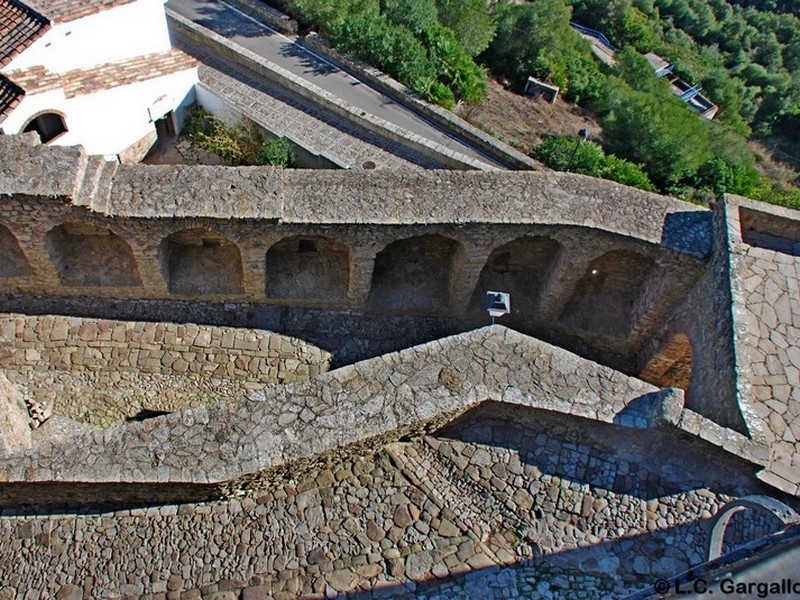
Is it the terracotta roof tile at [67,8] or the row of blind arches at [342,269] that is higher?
the terracotta roof tile at [67,8]

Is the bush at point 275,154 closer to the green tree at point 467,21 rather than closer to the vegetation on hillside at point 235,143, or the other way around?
the vegetation on hillside at point 235,143

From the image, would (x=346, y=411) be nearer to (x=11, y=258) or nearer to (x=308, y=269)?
(x=308, y=269)

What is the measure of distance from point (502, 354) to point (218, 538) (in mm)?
3940

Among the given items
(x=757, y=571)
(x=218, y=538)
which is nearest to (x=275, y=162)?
(x=218, y=538)

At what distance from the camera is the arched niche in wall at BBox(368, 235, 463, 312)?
1190cm

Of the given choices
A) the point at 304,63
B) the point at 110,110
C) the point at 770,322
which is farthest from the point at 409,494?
the point at 304,63

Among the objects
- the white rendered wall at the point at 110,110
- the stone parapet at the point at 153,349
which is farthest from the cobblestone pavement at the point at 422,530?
the white rendered wall at the point at 110,110

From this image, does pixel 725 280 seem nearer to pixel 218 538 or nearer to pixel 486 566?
pixel 486 566

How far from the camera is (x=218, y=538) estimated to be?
7703 mm

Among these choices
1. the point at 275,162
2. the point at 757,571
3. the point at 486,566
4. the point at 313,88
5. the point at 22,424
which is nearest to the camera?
the point at 757,571

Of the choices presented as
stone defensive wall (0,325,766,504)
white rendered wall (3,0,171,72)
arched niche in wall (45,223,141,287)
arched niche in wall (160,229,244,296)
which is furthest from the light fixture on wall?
white rendered wall (3,0,171,72)

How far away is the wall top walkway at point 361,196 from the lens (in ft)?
32.2

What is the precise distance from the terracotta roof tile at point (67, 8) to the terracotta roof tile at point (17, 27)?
0.17 m

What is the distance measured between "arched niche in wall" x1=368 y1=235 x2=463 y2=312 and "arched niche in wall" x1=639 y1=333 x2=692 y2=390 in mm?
3587
